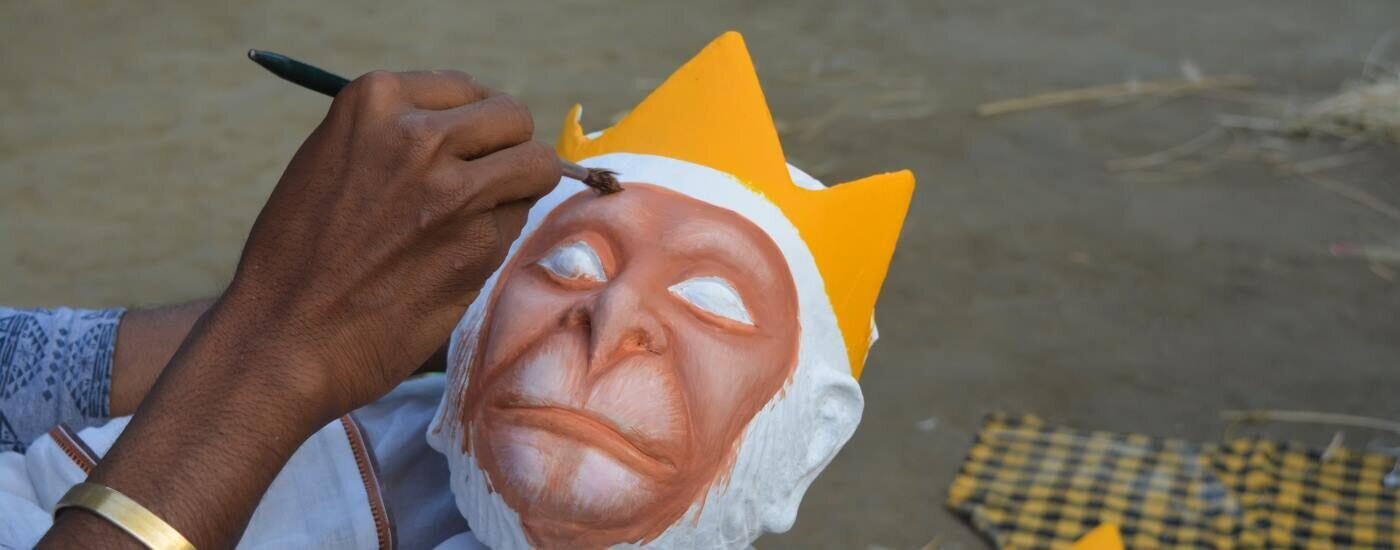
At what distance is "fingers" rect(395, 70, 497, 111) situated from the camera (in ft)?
4.77

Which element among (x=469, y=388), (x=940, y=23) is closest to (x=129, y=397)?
(x=469, y=388)

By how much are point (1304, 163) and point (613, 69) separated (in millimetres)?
2578

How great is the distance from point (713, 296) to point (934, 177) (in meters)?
3.46

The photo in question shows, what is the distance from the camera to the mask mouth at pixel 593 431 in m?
1.66

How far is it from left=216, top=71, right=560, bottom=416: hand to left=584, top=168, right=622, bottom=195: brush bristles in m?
0.30

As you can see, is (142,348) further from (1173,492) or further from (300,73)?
(1173,492)

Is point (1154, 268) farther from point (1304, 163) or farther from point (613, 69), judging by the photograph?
point (613, 69)

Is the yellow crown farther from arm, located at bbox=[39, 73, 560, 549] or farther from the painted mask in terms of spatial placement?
arm, located at bbox=[39, 73, 560, 549]

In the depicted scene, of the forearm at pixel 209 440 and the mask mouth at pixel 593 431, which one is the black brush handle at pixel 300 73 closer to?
the forearm at pixel 209 440

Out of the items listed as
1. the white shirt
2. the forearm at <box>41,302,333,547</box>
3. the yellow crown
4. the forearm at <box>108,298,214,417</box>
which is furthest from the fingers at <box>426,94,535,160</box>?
the forearm at <box>108,298,214,417</box>

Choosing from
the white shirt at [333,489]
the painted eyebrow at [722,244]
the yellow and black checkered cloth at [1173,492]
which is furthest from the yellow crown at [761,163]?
the yellow and black checkered cloth at [1173,492]

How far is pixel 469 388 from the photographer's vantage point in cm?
178

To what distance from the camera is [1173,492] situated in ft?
11.5

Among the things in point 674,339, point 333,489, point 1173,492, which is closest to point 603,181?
point 674,339
